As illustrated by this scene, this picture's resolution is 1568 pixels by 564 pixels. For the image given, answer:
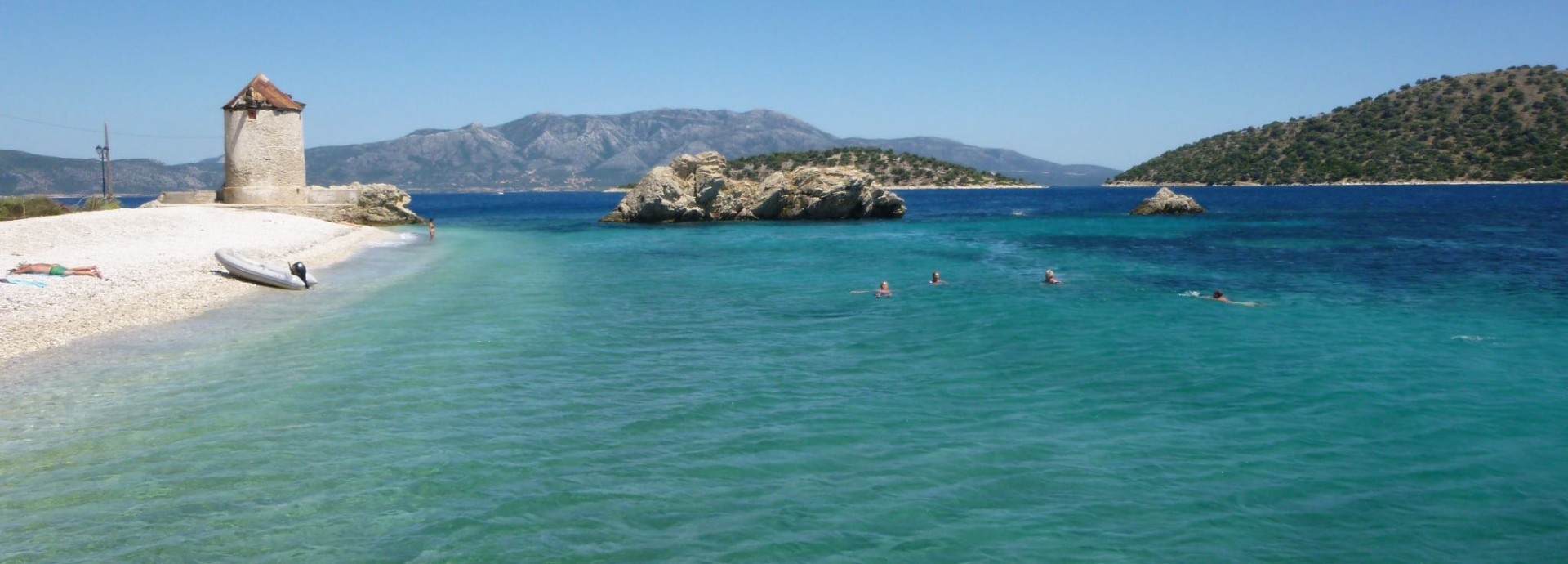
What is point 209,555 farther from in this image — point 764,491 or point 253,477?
point 764,491

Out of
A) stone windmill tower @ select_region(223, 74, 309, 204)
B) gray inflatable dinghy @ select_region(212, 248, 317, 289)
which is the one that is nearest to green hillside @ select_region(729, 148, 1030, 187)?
stone windmill tower @ select_region(223, 74, 309, 204)

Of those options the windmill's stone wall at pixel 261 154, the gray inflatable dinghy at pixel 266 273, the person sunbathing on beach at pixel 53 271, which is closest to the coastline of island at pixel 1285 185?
the windmill's stone wall at pixel 261 154

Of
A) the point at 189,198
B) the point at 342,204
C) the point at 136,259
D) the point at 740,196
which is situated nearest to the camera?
the point at 136,259

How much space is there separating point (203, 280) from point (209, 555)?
16600 mm

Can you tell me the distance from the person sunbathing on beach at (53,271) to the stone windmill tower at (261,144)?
2200 centimetres

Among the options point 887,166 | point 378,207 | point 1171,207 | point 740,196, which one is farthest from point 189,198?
point 887,166

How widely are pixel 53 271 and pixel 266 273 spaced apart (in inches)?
145

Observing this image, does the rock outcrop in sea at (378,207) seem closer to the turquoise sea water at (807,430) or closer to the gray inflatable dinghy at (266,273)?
the gray inflatable dinghy at (266,273)

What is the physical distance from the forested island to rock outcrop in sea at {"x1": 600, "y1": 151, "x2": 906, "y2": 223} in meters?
78.7

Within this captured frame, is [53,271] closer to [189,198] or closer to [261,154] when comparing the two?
[261,154]

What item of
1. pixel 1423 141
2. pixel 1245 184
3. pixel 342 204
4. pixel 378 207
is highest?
pixel 1423 141

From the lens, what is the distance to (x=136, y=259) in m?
22.1

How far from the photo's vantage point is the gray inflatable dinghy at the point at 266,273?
822 inches

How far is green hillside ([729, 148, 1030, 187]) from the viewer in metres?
130
